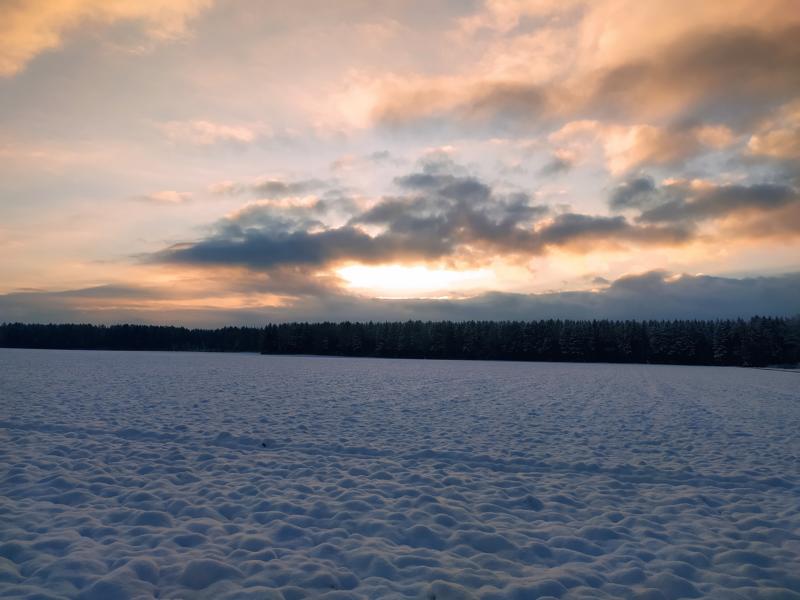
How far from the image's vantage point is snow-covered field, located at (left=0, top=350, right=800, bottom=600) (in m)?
6.67

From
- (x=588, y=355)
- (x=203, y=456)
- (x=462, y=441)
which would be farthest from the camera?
(x=588, y=355)

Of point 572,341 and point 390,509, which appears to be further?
point 572,341

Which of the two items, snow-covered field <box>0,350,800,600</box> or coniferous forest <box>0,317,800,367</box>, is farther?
coniferous forest <box>0,317,800,367</box>

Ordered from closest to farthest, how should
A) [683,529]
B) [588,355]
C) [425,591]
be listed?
[425,591]
[683,529]
[588,355]

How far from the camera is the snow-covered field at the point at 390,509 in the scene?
263 inches

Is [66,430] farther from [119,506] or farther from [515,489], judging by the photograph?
[515,489]

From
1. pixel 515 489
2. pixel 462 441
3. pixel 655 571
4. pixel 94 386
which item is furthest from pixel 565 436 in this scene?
pixel 94 386

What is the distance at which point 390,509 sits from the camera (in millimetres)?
9602

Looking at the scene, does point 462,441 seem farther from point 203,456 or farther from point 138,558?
point 138,558

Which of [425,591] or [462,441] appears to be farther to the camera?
[462,441]

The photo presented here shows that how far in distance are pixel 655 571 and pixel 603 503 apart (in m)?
3.23

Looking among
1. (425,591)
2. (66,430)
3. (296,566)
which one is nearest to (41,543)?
(296,566)

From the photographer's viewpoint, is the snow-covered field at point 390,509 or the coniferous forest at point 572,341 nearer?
the snow-covered field at point 390,509

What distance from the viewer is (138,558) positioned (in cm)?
698
